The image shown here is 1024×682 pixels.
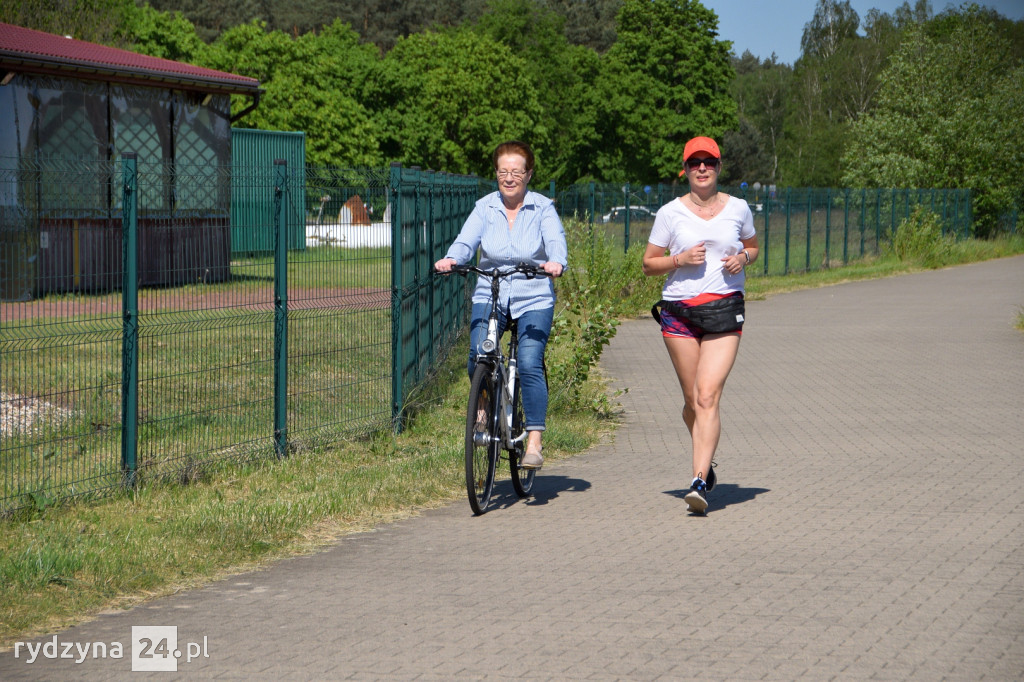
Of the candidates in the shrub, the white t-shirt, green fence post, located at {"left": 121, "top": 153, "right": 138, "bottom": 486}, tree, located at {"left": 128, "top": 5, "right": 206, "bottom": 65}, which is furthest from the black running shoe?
tree, located at {"left": 128, "top": 5, "right": 206, "bottom": 65}

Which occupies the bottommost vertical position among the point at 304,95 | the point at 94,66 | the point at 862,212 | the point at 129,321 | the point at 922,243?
→ the point at 129,321

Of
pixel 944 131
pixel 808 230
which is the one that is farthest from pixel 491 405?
pixel 944 131

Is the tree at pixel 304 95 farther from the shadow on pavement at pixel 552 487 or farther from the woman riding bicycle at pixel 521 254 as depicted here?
the woman riding bicycle at pixel 521 254

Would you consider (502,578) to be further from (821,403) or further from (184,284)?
(821,403)

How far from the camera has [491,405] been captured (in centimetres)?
689

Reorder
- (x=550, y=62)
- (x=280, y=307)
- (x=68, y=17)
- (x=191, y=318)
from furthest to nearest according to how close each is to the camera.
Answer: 1. (x=550, y=62)
2. (x=68, y=17)
3. (x=280, y=307)
4. (x=191, y=318)

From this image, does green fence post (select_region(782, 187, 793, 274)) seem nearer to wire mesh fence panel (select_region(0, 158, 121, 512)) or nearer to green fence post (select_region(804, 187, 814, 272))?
green fence post (select_region(804, 187, 814, 272))

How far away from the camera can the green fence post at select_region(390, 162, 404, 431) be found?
9188mm

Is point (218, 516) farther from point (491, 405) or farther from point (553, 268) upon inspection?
point (553, 268)

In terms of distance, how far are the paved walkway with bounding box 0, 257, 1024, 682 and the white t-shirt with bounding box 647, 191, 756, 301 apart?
4.00 ft

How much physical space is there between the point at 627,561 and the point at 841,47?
99.4 meters

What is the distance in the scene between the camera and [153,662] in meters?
4.47

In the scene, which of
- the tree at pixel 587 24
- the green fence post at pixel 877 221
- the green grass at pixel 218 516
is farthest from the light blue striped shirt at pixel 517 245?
the tree at pixel 587 24

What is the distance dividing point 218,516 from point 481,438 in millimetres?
1392
